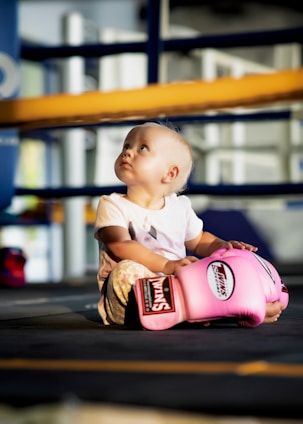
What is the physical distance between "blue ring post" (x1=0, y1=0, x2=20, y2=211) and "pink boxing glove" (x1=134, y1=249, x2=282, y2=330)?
1.37m

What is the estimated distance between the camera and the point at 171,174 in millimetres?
1442

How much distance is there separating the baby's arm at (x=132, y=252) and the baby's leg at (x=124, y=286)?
0.02 m

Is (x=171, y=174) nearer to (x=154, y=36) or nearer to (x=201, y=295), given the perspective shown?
(x=201, y=295)

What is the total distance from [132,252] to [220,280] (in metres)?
0.17

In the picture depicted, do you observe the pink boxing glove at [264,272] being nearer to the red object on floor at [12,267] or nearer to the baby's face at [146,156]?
the baby's face at [146,156]

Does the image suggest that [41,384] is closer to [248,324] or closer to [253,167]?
[248,324]

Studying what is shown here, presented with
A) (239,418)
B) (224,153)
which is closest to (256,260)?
(239,418)

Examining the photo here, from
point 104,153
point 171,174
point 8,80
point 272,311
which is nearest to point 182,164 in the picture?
point 171,174

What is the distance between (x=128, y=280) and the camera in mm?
1271

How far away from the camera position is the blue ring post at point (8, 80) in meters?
2.50

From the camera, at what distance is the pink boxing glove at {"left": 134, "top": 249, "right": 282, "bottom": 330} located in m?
1.21

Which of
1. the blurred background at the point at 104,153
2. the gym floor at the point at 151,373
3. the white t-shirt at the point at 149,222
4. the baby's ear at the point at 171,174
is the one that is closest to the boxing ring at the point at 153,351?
the gym floor at the point at 151,373

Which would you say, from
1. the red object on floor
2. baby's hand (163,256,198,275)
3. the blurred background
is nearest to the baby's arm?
baby's hand (163,256,198,275)

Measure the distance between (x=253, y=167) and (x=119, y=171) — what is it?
497cm
